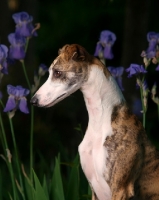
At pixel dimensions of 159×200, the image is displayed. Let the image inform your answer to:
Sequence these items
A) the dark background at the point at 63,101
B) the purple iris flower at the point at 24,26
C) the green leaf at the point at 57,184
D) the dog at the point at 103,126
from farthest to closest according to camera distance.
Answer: the dark background at the point at 63,101, the purple iris flower at the point at 24,26, the green leaf at the point at 57,184, the dog at the point at 103,126

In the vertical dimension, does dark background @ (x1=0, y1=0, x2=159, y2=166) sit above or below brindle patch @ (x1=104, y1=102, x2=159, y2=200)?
below

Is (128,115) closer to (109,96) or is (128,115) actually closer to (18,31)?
(109,96)

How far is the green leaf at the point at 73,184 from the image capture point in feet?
15.0

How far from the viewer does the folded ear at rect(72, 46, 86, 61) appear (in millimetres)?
3689

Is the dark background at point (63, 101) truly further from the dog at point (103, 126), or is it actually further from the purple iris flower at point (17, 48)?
the dog at point (103, 126)

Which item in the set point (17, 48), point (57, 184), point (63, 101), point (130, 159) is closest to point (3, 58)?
point (17, 48)

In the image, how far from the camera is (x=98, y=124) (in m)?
3.77

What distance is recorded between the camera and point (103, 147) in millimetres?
3709

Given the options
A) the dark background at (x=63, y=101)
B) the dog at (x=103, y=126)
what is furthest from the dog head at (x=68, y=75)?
the dark background at (x=63, y=101)

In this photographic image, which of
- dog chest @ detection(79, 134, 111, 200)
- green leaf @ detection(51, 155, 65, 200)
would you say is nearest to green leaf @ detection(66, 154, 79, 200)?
green leaf @ detection(51, 155, 65, 200)

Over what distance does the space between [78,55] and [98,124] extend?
0.37 metres

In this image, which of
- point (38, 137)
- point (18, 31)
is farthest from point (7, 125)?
point (18, 31)

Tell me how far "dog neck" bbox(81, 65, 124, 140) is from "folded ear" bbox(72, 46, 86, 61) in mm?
69

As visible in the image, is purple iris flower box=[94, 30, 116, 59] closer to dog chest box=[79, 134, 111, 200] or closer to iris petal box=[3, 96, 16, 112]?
iris petal box=[3, 96, 16, 112]
